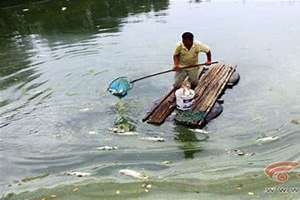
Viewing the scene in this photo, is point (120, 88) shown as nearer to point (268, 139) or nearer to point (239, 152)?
point (239, 152)

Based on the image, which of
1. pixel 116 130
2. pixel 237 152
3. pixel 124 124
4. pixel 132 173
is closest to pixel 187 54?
pixel 124 124

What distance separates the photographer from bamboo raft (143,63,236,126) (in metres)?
10.4

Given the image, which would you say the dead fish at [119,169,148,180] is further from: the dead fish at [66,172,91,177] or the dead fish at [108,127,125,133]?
the dead fish at [108,127,125,133]

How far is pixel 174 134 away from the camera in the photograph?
9781 millimetres

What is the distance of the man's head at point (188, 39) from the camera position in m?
10.3

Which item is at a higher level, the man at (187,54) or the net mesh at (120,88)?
the man at (187,54)

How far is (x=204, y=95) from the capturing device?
37.3ft

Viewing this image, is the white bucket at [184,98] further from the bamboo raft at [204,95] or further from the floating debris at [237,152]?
the floating debris at [237,152]

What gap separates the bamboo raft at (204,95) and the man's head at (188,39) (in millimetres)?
1249

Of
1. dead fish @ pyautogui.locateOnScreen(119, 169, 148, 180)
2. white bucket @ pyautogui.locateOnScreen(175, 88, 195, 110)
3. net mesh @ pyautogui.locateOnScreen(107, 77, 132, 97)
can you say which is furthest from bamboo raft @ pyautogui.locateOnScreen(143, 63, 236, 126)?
dead fish @ pyautogui.locateOnScreen(119, 169, 148, 180)

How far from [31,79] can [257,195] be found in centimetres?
830

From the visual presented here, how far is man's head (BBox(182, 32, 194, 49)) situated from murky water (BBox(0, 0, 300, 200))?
5.62 feet

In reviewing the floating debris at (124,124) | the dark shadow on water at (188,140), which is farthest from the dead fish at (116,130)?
the dark shadow on water at (188,140)

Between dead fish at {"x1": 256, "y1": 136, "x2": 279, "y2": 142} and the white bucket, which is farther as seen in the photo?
the white bucket
